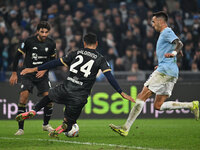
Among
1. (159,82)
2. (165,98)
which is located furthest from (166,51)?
(165,98)

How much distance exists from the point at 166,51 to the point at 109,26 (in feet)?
28.9

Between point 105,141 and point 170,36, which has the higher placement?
point 170,36

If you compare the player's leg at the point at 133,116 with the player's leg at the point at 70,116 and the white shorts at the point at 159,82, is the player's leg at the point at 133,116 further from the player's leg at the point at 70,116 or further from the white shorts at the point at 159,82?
the player's leg at the point at 70,116

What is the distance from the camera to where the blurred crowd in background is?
16016 millimetres

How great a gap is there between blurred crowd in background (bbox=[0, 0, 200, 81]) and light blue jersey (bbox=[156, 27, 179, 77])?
21.6 ft

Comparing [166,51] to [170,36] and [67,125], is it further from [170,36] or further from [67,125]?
[67,125]

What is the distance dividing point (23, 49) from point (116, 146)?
3.54 m

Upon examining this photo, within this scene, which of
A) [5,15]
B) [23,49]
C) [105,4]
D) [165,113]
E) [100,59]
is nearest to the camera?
[100,59]

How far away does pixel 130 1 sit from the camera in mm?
19359

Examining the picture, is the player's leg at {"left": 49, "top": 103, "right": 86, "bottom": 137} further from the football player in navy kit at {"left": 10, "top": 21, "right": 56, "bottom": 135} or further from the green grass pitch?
the football player in navy kit at {"left": 10, "top": 21, "right": 56, "bottom": 135}

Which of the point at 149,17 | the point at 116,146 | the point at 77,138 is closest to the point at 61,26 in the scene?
the point at 149,17

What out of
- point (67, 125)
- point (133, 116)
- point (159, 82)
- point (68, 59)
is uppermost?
point (68, 59)

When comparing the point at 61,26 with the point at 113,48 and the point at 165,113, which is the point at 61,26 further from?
the point at 165,113

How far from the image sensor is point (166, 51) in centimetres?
866
